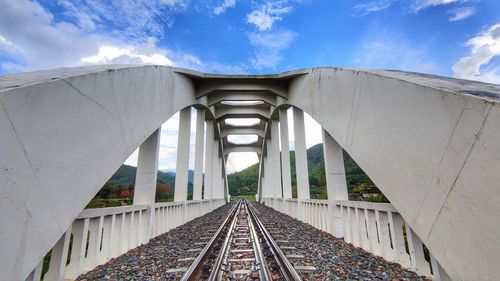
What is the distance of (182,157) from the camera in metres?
10.7

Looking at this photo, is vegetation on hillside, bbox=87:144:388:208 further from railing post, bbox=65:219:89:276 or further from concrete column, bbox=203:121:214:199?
concrete column, bbox=203:121:214:199

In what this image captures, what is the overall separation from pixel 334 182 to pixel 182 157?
22.6 feet

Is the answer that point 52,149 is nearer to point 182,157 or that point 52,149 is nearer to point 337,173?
point 337,173

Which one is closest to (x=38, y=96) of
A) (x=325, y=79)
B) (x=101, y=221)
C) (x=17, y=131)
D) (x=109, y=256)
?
(x=17, y=131)

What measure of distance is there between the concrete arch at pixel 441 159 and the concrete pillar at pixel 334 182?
229cm

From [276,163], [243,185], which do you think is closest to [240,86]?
[276,163]

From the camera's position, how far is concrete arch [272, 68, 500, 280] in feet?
6.56

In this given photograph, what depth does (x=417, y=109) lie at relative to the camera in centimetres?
287

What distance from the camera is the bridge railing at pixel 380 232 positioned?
3.20 metres

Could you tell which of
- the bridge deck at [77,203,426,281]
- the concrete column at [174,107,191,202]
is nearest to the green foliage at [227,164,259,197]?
the concrete column at [174,107,191,202]

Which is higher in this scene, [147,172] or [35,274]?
[147,172]

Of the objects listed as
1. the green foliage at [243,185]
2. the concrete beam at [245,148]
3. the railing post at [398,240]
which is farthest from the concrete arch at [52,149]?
the green foliage at [243,185]

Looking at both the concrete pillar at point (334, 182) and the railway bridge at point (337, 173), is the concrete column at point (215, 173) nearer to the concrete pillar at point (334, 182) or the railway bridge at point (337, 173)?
the railway bridge at point (337, 173)

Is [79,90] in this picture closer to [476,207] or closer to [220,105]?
[476,207]
